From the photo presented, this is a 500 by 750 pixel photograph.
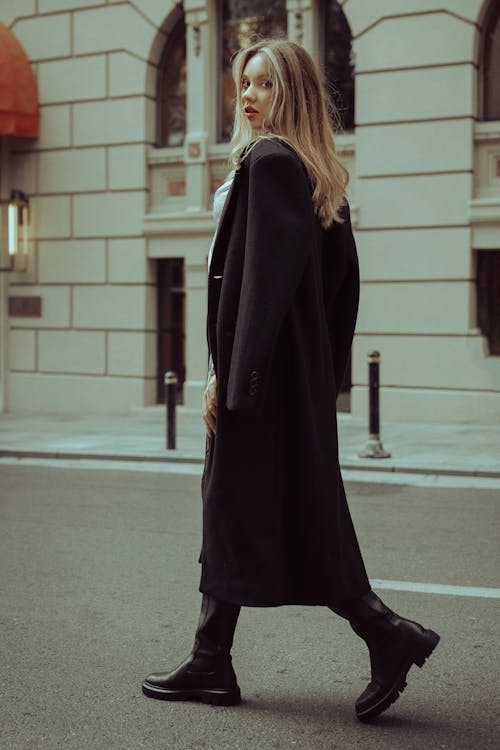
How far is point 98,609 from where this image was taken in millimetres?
4816

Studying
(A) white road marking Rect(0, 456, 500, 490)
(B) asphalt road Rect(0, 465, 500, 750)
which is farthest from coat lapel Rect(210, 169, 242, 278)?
(A) white road marking Rect(0, 456, 500, 490)

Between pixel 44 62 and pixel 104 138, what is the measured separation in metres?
1.62

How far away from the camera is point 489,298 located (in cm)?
1359

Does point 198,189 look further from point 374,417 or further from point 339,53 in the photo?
point 374,417

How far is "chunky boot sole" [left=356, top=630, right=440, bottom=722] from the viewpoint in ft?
11.0

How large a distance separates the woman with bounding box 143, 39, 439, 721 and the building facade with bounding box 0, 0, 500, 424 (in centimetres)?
1009

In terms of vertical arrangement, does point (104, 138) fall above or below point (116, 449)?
above

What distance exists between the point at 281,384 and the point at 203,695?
3.64 feet

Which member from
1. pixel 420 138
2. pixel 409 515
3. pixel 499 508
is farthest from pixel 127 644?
pixel 420 138

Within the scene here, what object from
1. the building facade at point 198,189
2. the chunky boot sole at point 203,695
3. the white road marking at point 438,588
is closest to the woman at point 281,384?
the chunky boot sole at point 203,695

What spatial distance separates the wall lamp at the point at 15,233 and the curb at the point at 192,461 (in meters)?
5.44

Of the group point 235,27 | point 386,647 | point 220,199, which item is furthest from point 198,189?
point 386,647

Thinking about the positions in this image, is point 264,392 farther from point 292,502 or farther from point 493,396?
point 493,396

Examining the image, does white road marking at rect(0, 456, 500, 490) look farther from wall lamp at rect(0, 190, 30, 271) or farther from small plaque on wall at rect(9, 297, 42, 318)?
wall lamp at rect(0, 190, 30, 271)
